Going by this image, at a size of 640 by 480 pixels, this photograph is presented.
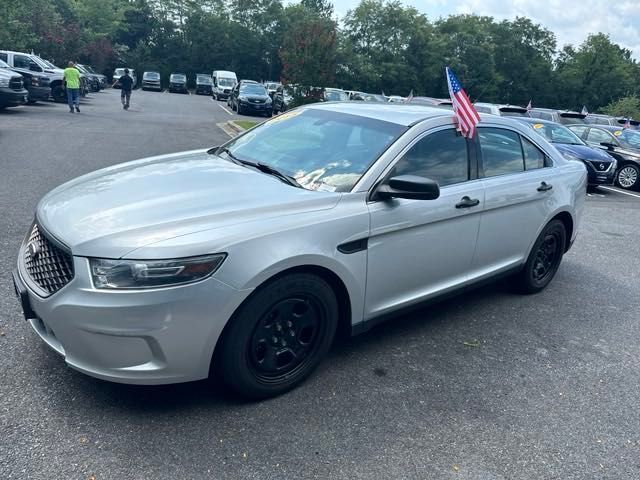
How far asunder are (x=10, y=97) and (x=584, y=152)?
15.5 metres

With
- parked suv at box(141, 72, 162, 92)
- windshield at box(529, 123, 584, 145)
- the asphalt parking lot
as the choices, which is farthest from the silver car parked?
parked suv at box(141, 72, 162, 92)

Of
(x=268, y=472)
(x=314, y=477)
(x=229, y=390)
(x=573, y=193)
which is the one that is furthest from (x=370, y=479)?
(x=573, y=193)

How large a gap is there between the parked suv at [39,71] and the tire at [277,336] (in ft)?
65.6

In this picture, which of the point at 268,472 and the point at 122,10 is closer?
the point at 268,472

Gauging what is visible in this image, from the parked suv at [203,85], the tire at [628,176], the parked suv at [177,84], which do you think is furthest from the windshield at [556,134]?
the parked suv at [177,84]

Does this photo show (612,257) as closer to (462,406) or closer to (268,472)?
(462,406)

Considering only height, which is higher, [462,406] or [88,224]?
[88,224]

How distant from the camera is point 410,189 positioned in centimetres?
316

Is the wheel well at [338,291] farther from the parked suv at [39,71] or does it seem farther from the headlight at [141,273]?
the parked suv at [39,71]

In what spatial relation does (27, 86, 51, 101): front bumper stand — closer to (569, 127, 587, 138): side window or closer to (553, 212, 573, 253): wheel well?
(569, 127, 587, 138): side window

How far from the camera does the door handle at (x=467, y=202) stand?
3.75 meters

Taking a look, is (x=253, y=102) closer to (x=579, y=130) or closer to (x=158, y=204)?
(x=579, y=130)

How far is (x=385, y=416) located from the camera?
295 centimetres

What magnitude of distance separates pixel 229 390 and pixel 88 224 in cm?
117
